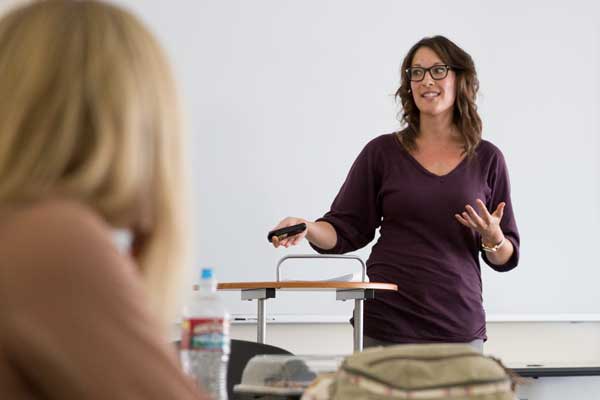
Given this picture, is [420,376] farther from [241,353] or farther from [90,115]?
[241,353]

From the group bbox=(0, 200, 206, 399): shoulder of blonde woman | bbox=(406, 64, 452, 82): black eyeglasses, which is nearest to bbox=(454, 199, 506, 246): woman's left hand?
bbox=(406, 64, 452, 82): black eyeglasses

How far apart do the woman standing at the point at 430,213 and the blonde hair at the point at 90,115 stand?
2009 mm

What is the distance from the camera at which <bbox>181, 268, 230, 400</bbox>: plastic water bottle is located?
140 cm

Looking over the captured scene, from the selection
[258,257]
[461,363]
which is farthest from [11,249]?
[258,257]

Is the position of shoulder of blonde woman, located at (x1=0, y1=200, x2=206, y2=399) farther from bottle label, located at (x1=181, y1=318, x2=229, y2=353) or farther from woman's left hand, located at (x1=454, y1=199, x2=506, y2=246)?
woman's left hand, located at (x1=454, y1=199, x2=506, y2=246)

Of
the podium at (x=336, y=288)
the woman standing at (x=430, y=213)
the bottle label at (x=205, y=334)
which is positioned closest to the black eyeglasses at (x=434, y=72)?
the woman standing at (x=430, y=213)

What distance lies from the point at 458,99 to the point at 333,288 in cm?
78

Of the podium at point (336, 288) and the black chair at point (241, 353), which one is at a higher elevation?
the podium at point (336, 288)

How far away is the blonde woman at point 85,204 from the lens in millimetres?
776

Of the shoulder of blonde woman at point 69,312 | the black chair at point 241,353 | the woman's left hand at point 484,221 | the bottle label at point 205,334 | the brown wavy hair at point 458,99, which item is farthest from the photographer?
the brown wavy hair at point 458,99

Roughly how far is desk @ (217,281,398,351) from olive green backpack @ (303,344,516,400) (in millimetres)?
1689

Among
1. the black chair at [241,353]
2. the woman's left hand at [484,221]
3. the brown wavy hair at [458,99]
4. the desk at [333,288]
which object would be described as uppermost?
the brown wavy hair at [458,99]

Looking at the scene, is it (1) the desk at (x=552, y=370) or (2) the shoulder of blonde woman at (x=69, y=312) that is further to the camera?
(1) the desk at (x=552, y=370)

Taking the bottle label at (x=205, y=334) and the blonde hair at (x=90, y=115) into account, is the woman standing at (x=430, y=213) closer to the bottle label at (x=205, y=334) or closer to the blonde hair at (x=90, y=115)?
the bottle label at (x=205, y=334)
